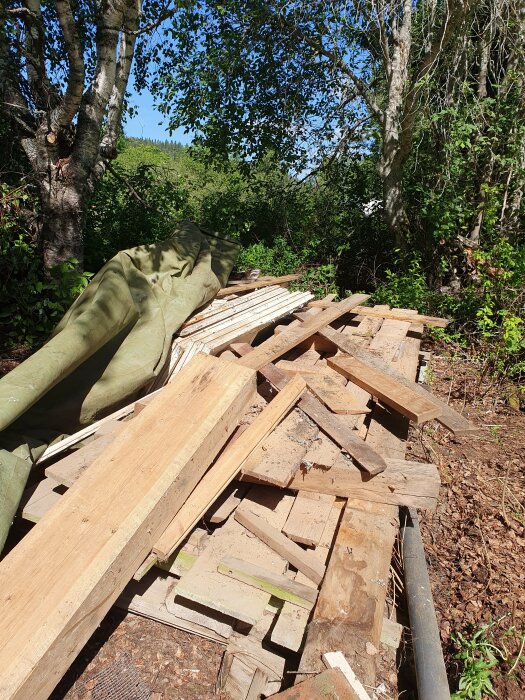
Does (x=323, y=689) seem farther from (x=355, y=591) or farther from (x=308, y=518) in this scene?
(x=308, y=518)

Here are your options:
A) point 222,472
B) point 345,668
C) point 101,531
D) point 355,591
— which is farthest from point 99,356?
point 345,668

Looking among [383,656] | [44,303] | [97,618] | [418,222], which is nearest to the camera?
[97,618]

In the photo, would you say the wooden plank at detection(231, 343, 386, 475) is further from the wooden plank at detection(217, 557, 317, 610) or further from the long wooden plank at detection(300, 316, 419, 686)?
the wooden plank at detection(217, 557, 317, 610)

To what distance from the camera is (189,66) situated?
754 centimetres

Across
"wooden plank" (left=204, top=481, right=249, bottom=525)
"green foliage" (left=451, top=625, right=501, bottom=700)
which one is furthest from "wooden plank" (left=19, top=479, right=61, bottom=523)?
"green foliage" (left=451, top=625, right=501, bottom=700)

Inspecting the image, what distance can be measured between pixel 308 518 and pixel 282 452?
1.13 feet

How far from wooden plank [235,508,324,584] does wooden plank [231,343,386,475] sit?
53cm

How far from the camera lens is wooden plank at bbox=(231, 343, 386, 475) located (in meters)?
2.31

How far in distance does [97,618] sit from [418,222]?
646cm

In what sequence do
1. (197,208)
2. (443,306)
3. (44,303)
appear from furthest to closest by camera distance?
1. (197,208)
2. (443,306)
3. (44,303)

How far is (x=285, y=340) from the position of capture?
Answer: 11.8ft

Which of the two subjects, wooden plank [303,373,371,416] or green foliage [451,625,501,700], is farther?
wooden plank [303,373,371,416]

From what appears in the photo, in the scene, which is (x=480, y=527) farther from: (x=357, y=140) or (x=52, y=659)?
(x=357, y=140)

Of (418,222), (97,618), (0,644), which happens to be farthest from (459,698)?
(418,222)
